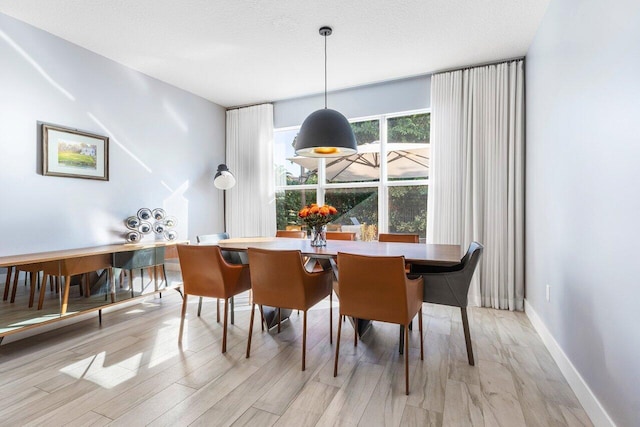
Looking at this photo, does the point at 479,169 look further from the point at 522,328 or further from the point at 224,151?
the point at 224,151

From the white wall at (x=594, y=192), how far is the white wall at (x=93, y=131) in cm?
420

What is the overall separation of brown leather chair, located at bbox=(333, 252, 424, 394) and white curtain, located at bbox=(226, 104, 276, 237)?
2.97 metres

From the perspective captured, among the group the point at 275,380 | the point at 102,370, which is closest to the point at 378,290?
the point at 275,380

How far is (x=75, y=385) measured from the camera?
202cm

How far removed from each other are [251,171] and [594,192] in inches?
168

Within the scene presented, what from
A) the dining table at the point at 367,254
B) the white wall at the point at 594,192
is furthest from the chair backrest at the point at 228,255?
the white wall at the point at 594,192

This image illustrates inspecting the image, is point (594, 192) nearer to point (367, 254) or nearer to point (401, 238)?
point (367, 254)

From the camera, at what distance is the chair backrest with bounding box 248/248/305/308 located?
2.22 metres

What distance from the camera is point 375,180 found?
4.39 meters

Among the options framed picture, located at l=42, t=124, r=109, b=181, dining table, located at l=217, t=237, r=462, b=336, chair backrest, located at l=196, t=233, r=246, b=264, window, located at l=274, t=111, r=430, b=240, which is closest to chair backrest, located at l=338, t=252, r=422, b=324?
dining table, located at l=217, t=237, r=462, b=336

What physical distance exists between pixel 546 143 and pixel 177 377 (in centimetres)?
331

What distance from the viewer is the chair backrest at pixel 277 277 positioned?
222 centimetres

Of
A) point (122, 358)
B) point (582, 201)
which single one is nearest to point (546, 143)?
point (582, 201)

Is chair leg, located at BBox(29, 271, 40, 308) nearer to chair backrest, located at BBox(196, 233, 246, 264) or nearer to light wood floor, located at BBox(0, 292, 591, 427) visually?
light wood floor, located at BBox(0, 292, 591, 427)
